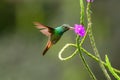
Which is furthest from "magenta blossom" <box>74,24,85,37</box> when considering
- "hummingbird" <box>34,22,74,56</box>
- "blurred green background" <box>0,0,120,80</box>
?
"blurred green background" <box>0,0,120,80</box>

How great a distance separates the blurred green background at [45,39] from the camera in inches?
157

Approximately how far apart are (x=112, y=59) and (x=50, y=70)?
497mm

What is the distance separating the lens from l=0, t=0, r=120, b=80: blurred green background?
399 centimetres

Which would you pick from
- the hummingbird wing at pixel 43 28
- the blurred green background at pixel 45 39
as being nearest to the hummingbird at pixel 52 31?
the hummingbird wing at pixel 43 28

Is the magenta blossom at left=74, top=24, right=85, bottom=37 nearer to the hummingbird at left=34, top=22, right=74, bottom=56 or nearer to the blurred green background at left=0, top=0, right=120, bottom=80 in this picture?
the hummingbird at left=34, top=22, right=74, bottom=56

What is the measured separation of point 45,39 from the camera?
4273mm

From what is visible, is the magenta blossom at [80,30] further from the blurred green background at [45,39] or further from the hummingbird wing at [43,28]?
the blurred green background at [45,39]

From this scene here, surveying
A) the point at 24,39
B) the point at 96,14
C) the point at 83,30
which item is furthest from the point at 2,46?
the point at 83,30

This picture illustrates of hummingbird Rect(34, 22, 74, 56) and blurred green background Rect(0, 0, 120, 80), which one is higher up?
hummingbird Rect(34, 22, 74, 56)

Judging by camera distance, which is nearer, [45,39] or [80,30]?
[80,30]

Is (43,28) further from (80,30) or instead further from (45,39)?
(45,39)

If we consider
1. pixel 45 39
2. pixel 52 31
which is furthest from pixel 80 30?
pixel 45 39

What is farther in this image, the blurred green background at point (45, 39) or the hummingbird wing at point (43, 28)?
the blurred green background at point (45, 39)

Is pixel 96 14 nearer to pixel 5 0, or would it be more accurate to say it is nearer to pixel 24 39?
pixel 24 39
